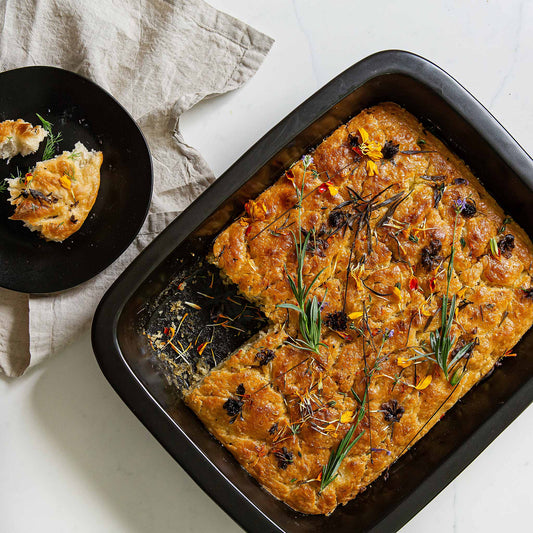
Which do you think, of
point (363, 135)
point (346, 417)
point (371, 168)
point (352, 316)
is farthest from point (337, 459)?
point (363, 135)

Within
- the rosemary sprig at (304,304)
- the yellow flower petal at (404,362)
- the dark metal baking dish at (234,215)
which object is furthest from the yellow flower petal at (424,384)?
the rosemary sprig at (304,304)

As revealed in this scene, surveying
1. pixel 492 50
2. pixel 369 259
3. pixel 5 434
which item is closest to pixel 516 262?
pixel 369 259

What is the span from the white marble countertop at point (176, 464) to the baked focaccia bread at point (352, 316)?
23.8 inches

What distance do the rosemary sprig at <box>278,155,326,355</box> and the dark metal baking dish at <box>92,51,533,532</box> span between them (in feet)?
1.01

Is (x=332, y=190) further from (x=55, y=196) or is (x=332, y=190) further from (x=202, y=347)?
(x=55, y=196)

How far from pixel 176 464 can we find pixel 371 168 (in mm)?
1953

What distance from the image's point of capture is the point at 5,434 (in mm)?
3158

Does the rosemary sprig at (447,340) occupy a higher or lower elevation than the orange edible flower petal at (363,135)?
lower

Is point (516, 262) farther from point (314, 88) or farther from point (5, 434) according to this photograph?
point (5, 434)

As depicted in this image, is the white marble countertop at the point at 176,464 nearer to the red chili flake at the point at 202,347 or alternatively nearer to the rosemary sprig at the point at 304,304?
the red chili flake at the point at 202,347

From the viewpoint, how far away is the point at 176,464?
3.17m

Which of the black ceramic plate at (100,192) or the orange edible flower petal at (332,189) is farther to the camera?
the black ceramic plate at (100,192)

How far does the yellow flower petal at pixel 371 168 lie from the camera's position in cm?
281

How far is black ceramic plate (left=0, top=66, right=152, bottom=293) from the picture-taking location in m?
3.03
